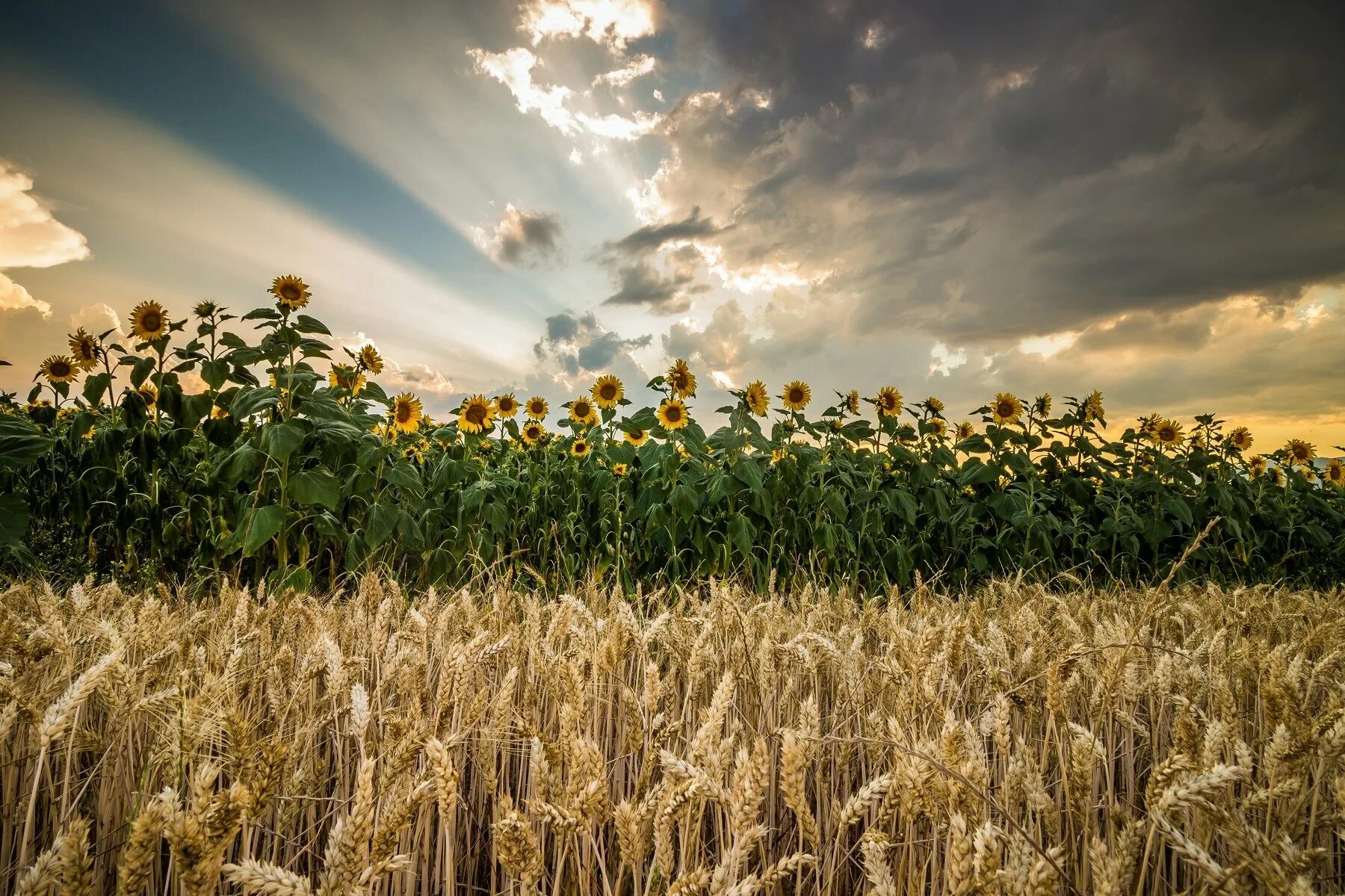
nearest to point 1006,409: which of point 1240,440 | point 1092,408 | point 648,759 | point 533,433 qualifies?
point 1092,408

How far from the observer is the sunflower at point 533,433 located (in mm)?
6457

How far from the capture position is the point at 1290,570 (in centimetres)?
686

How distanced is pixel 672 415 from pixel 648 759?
13.5 feet

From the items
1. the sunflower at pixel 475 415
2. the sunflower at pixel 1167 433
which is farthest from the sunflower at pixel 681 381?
the sunflower at pixel 1167 433

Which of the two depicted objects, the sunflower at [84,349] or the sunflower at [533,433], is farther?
the sunflower at [533,433]

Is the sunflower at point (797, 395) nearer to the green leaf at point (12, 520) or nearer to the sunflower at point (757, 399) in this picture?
the sunflower at point (757, 399)

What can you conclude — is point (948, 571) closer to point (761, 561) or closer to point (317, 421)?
point (761, 561)

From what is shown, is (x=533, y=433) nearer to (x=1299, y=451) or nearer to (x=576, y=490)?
(x=576, y=490)

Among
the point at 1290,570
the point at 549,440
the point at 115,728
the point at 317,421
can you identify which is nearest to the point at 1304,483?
the point at 1290,570

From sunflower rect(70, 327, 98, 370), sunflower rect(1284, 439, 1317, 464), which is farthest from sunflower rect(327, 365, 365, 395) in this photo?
sunflower rect(1284, 439, 1317, 464)

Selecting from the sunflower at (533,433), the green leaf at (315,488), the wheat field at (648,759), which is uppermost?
the sunflower at (533,433)

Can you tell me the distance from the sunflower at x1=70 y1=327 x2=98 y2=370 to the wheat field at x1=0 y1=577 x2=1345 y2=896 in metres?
2.61

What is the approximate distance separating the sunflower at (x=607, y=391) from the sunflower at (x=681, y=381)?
0.96 meters

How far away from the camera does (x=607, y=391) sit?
6.25m
